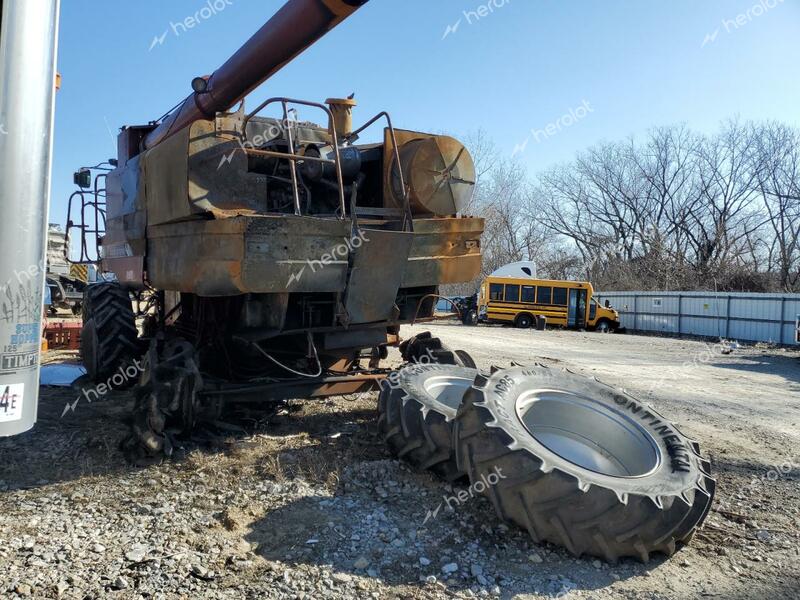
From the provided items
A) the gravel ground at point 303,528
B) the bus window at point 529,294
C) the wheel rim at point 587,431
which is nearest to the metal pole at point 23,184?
the gravel ground at point 303,528

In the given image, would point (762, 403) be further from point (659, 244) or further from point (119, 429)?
point (659, 244)

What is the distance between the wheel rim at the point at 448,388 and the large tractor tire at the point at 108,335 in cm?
358

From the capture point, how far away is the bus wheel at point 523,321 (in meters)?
26.7

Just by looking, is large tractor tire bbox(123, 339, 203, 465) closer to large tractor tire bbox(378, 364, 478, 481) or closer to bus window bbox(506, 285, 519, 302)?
large tractor tire bbox(378, 364, 478, 481)

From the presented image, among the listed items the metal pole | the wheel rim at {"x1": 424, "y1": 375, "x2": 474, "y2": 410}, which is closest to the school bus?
the wheel rim at {"x1": 424, "y1": 375, "x2": 474, "y2": 410}

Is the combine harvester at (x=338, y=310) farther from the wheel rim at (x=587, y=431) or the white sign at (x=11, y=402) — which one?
the white sign at (x=11, y=402)

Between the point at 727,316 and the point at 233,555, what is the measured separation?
22.5 metres

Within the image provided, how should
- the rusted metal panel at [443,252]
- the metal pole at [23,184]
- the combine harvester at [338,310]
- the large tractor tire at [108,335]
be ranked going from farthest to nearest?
the large tractor tire at [108,335] < the rusted metal panel at [443,252] < the combine harvester at [338,310] < the metal pole at [23,184]

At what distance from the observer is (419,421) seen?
4.38 m

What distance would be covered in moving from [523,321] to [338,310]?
22280mm

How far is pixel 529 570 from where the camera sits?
3064 millimetres

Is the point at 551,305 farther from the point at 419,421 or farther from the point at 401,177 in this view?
the point at 419,421

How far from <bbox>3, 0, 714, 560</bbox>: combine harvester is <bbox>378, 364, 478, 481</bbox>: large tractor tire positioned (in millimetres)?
15

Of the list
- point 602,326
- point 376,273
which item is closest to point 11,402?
point 376,273
